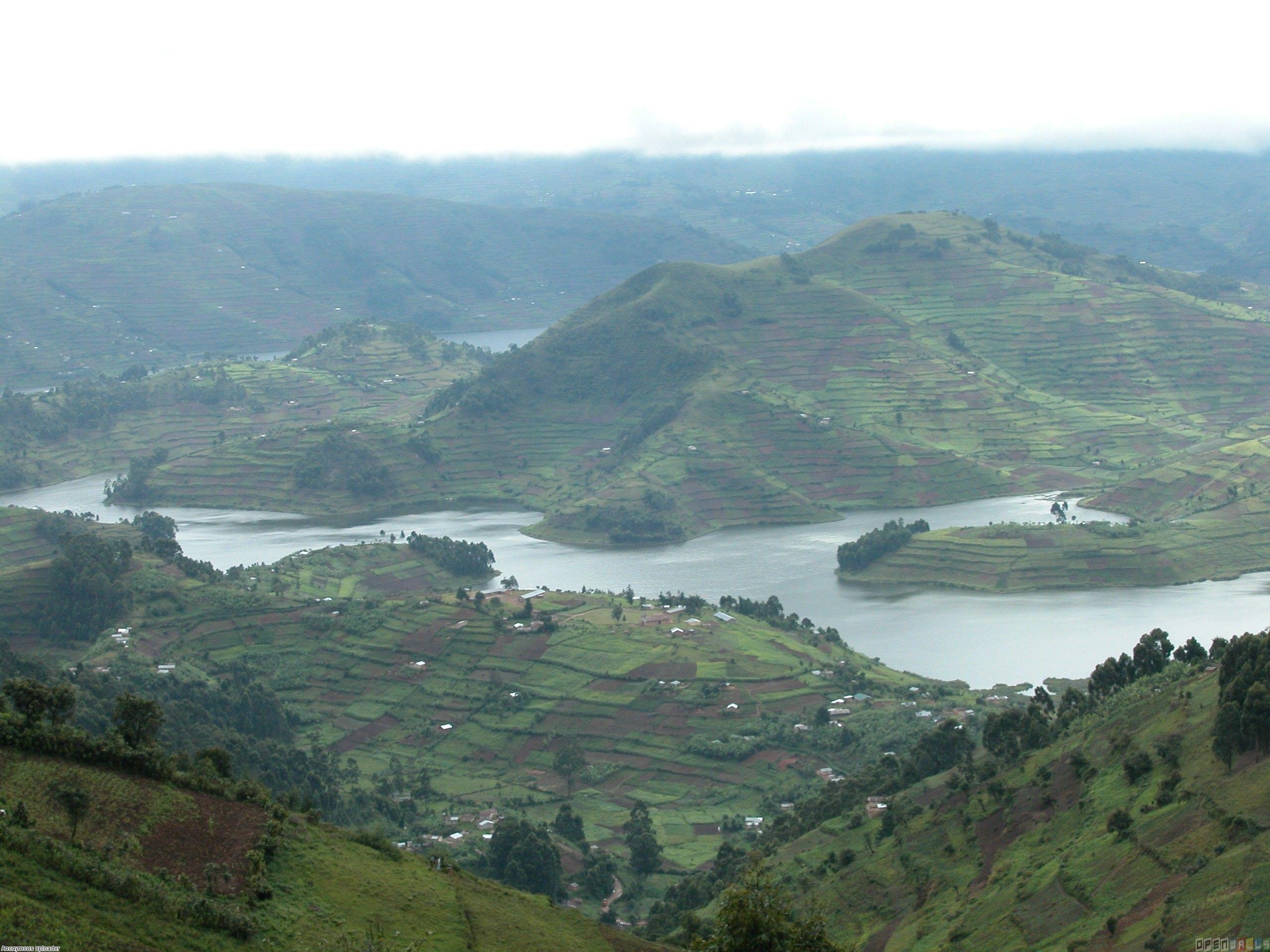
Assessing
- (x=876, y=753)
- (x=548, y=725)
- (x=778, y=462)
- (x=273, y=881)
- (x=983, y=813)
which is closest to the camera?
(x=273, y=881)

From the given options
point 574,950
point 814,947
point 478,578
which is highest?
point 814,947

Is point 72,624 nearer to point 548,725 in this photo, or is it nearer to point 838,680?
point 548,725

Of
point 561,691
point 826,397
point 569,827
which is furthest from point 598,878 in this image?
point 826,397

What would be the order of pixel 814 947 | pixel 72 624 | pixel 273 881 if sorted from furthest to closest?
pixel 72 624 < pixel 273 881 < pixel 814 947

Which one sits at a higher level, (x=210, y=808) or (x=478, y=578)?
(x=210, y=808)

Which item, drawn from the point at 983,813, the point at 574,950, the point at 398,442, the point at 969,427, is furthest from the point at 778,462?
the point at 574,950

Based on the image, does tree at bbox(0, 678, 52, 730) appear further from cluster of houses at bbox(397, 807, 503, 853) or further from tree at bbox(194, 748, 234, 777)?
cluster of houses at bbox(397, 807, 503, 853)

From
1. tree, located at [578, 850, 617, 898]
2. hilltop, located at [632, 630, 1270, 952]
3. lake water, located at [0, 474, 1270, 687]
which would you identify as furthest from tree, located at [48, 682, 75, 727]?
lake water, located at [0, 474, 1270, 687]

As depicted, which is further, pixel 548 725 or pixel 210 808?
pixel 548 725
